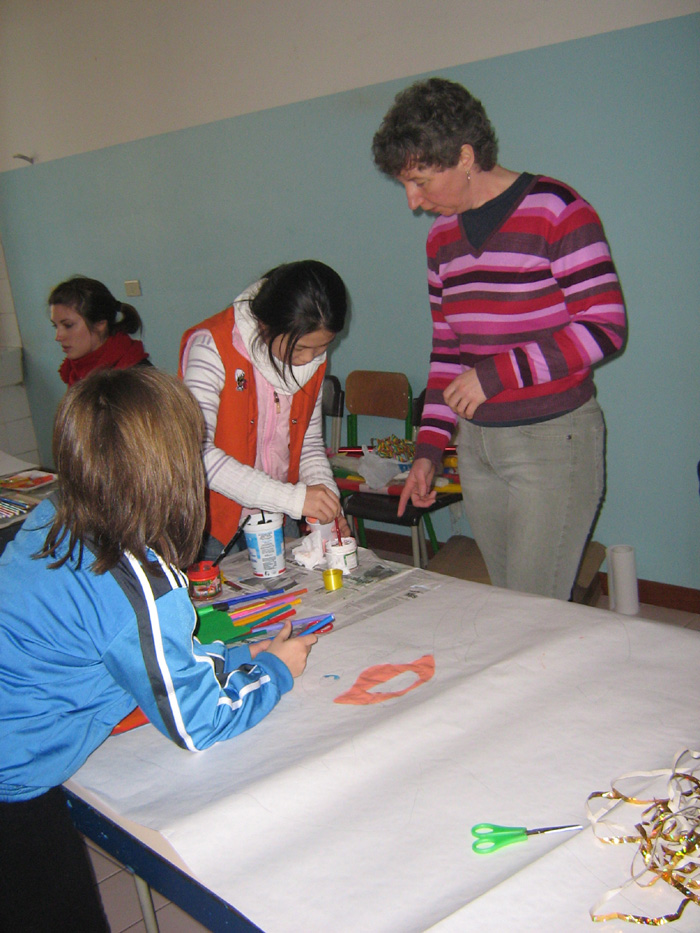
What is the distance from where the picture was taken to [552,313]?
5.35 feet

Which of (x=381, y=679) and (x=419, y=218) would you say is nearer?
(x=381, y=679)

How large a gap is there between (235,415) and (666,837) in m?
1.25

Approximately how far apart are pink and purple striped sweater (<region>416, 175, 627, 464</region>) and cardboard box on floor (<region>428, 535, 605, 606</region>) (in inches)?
42.4

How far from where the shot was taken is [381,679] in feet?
4.04

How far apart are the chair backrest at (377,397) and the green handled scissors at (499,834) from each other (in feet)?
8.68

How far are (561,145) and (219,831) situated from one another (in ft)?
8.94

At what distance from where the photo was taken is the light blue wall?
2701 mm

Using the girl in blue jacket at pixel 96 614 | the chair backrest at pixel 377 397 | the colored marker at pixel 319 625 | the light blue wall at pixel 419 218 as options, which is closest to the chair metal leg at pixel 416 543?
the chair backrest at pixel 377 397

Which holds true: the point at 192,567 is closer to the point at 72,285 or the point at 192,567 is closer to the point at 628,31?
the point at 72,285

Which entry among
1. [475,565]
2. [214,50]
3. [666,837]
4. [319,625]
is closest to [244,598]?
[319,625]

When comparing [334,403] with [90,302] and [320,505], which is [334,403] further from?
[320,505]

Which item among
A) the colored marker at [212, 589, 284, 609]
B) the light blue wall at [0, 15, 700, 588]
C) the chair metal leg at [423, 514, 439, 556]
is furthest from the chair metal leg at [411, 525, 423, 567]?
the colored marker at [212, 589, 284, 609]

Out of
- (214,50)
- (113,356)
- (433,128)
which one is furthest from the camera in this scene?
(214,50)

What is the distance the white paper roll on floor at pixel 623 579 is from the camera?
2971 millimetres
